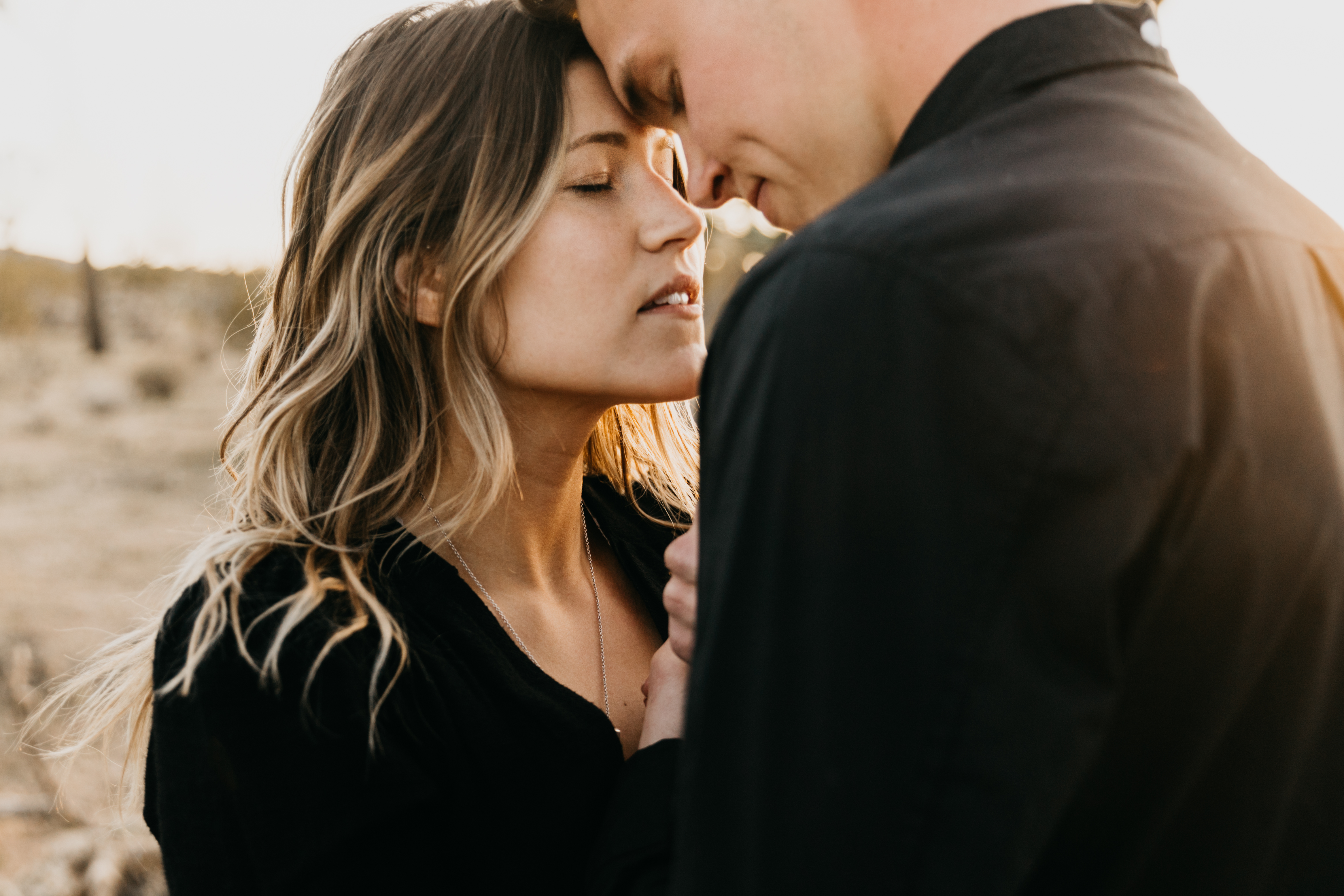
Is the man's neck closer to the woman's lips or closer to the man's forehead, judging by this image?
the man's forehead

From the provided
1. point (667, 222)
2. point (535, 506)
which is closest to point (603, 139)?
point (667, 222)

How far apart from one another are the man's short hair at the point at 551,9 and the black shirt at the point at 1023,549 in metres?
1.36

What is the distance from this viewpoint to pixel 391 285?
2.00 meters

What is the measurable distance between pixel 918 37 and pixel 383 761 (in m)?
1.29

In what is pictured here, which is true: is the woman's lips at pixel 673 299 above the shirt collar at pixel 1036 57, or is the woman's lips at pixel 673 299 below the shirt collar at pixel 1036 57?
below

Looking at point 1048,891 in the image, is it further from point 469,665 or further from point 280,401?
point 280,401

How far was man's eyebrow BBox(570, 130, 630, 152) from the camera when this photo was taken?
1974 mm

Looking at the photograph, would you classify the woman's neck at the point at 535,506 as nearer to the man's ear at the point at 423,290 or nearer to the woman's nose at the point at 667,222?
the man's ear at the point at 423,290

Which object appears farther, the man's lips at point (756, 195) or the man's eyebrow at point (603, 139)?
A: the man's eyebrow at point (603, 139)

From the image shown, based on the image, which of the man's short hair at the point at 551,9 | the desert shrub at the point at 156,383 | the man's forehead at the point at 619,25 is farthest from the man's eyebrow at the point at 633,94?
the desert shrub at the point at 156,383

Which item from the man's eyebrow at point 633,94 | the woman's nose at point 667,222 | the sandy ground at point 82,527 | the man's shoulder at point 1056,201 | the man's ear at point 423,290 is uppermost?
the man's shoulder at point 1056,201

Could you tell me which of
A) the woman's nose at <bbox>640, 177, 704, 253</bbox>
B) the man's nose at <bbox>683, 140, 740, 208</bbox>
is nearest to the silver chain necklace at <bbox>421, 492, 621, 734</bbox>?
the woman's nose at <bbox>640, 177, 704, 253</bbox>

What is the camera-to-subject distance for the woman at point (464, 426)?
1.56 metres

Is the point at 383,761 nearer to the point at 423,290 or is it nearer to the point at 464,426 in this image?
the point at 464,426
